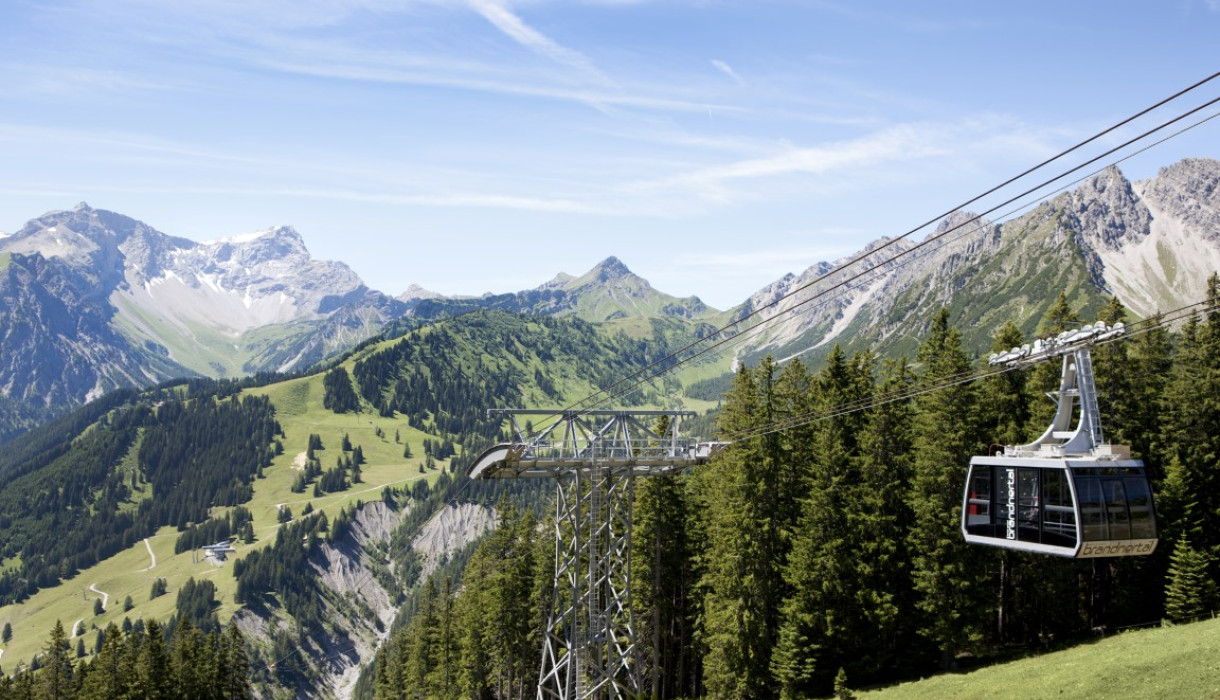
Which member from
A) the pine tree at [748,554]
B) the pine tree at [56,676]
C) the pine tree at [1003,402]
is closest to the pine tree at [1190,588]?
the pine tree at [1003,402]

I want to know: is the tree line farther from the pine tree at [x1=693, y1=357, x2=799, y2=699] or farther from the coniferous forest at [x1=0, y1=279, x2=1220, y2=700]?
the pine tree at [x1=693, y1=357, x2=799, y2=699]

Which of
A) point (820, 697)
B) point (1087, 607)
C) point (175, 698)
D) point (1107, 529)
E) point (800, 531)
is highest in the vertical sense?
point (1107, 529)

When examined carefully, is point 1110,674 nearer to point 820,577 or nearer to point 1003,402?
point 820,577

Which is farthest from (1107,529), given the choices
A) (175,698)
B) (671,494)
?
(175,698)

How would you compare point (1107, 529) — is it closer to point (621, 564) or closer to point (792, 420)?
point (792, 420)

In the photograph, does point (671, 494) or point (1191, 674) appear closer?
point (1191, 674)

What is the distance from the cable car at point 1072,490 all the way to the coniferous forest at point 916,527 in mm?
12887

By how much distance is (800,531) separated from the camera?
42.8 meters

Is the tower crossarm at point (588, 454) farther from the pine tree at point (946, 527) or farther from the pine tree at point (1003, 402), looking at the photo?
the pine tree at point (1003, 402)

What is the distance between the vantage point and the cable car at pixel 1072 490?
24562mm

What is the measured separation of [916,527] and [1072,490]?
17336mm

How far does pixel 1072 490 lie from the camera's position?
80.1 feet

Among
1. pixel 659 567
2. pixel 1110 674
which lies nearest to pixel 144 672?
pixel 659 567

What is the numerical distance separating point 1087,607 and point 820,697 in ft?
46.1
